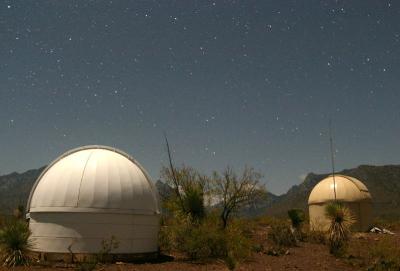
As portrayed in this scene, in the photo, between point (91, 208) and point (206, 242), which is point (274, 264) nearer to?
point (206, 242)

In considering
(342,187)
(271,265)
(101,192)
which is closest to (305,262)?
(271,265)

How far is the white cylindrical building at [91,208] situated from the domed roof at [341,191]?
20.7 meters

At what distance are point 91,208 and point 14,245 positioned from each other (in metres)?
3.41

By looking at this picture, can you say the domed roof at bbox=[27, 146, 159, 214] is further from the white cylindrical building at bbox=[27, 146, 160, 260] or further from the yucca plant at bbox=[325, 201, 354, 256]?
the yucca plant at bbox=[325, 201, 354, 256]

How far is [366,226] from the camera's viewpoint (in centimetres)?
3619

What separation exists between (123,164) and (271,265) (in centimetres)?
843

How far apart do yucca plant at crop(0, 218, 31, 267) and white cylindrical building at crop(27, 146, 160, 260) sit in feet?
2.73

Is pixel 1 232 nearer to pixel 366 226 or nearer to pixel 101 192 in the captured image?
pixel 101 192

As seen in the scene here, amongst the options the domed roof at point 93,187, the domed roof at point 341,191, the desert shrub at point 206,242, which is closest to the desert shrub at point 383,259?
the desert shrub at point 206,242

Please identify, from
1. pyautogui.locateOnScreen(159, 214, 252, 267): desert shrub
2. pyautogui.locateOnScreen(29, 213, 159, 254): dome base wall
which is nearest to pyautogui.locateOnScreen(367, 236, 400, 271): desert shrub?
pyautogui.locateOnScreen(159, 214, 252, 267): desert shrub

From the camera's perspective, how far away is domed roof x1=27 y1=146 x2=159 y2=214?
18.4m

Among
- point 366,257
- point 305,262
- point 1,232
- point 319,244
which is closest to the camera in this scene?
point 1,232

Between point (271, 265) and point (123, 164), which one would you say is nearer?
point (271, 265)

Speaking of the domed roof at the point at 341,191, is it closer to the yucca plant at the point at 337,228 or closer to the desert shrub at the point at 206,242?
the yucca plant at the point at 337,228
